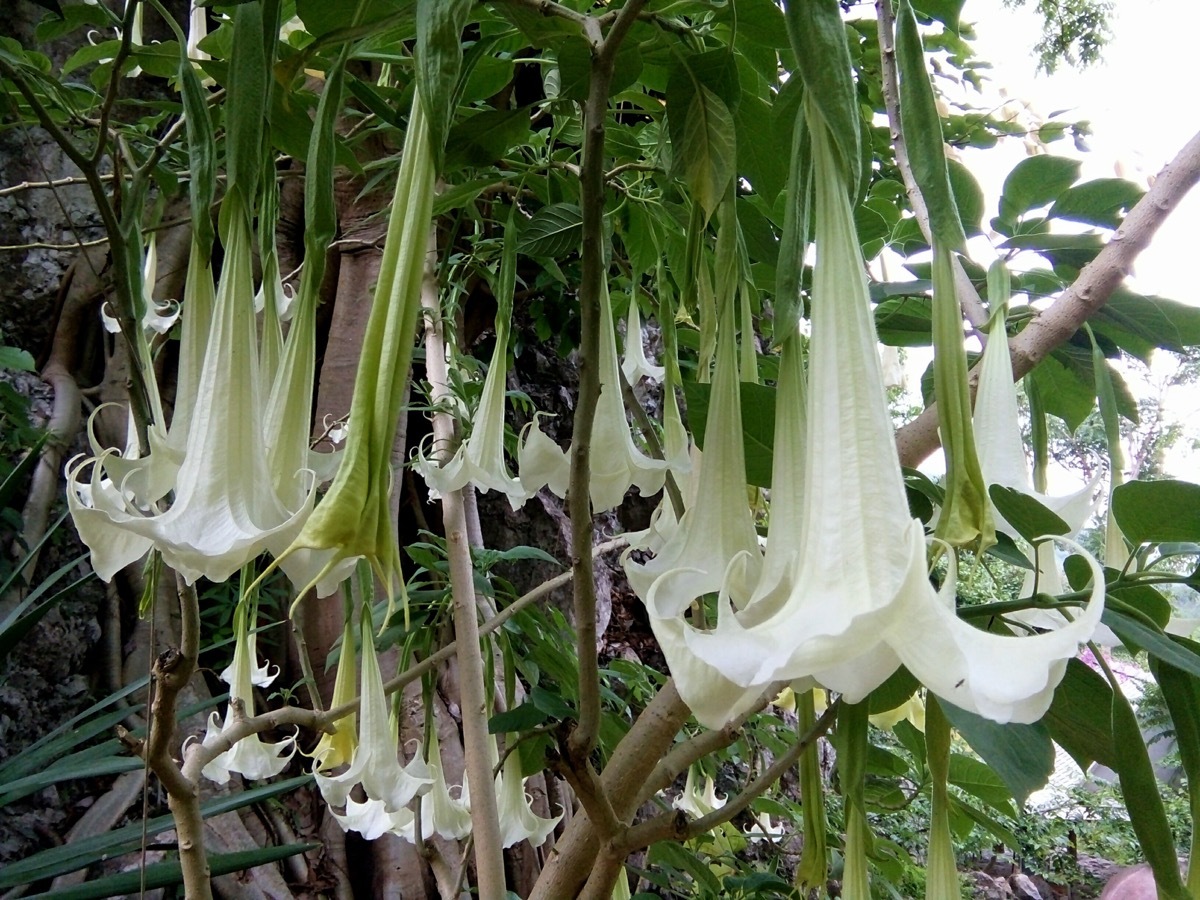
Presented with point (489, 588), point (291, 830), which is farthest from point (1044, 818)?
point (489, 588)

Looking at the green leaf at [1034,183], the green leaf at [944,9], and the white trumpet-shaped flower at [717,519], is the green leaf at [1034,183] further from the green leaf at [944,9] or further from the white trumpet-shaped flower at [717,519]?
the white trumpet-shaped flower at [717,519]

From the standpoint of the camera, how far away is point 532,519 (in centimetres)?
158

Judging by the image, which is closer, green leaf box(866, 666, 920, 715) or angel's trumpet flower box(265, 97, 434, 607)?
angel's trumpet flower box(265, 97, 434, 607)

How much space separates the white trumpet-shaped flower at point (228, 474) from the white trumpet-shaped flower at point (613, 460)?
231 mm

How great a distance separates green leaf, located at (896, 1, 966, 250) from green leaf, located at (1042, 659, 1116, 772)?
0.18 metres

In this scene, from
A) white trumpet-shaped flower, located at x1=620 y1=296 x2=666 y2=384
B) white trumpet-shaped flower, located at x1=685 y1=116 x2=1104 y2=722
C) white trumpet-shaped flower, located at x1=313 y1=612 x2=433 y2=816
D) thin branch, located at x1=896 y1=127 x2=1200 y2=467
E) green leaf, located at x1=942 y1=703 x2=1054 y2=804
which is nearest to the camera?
white trumpet-shaped flower, located at x1=685 y1=116 x2=1104 y2=722

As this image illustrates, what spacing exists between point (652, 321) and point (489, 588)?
3.62ft

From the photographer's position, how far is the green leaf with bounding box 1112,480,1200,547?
31 cm

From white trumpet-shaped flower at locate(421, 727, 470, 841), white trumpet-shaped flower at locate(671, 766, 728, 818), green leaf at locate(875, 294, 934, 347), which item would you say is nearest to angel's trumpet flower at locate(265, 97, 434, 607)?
green leaf at locate(875, 294, 934, 347)

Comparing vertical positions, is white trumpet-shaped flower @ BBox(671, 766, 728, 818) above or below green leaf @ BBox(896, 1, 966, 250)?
below

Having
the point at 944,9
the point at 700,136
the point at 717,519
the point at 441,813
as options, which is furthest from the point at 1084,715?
the point at 441,813

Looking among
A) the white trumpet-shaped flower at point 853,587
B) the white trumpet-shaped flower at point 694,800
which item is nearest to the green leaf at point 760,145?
the white trumpet-shaped flower at point 853,587

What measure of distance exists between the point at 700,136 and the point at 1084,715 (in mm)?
279

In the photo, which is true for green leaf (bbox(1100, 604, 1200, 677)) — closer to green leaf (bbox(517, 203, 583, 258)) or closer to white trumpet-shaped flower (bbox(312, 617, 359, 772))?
green leaf (bbox(517, 203, 583, 258))
